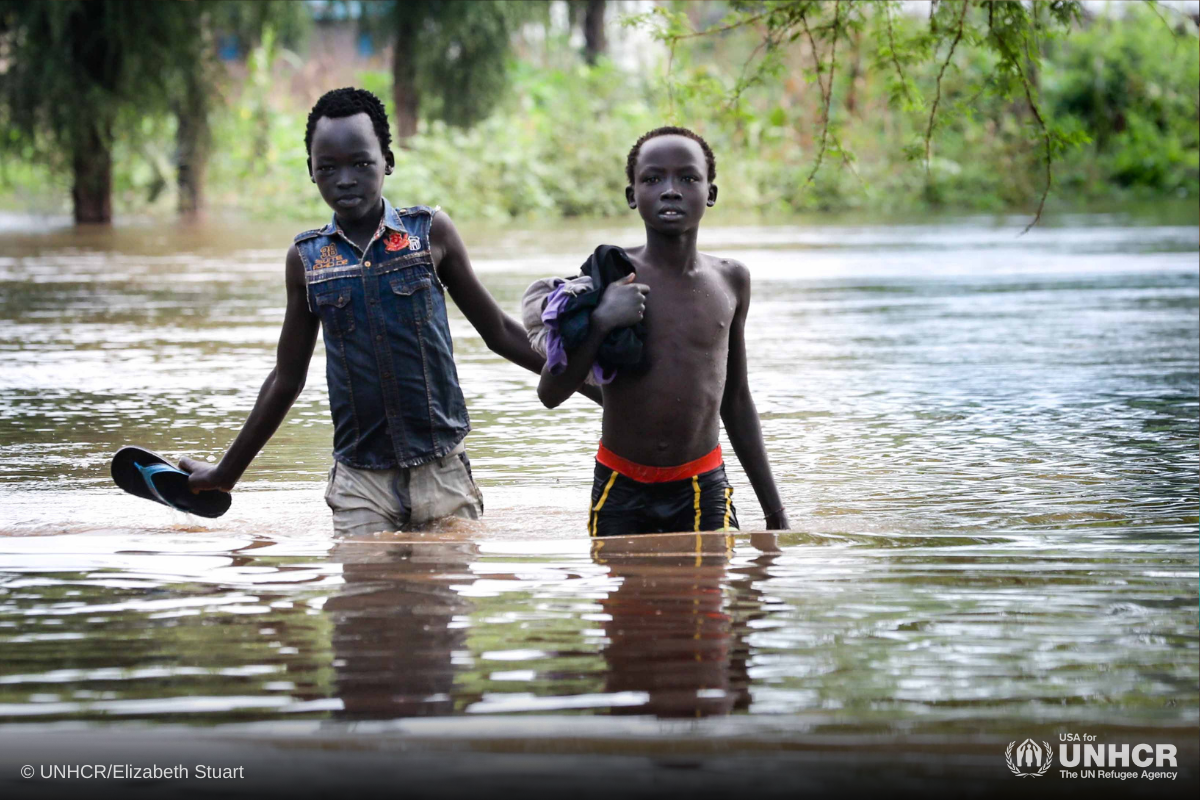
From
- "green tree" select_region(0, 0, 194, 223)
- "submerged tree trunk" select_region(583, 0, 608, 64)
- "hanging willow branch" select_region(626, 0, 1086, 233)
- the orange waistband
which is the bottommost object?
the orange waistband

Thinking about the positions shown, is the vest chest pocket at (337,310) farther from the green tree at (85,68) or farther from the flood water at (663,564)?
the green tree at (85,68)

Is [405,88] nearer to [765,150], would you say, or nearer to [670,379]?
[765,150]

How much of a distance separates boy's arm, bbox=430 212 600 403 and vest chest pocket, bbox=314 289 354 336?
25 cm

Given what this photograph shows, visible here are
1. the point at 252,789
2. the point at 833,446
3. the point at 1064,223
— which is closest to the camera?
the point at 252,789

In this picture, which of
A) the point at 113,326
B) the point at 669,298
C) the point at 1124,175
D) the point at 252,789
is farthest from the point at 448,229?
the point at 1124,175

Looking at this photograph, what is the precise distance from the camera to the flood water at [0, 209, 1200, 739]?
2.56 meters

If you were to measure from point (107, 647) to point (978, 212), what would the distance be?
73.1 ft

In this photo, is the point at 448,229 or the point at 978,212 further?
the point at 978,212

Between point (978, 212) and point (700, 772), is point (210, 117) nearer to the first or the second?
point (978, 212)

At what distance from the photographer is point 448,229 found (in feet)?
12.7

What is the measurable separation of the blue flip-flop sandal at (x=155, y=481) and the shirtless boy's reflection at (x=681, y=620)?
117 cm

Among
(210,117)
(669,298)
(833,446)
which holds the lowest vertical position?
(833,446)

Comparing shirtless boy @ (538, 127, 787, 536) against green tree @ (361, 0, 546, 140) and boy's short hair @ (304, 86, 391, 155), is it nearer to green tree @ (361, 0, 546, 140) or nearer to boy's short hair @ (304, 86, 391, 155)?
boy's short hair @ (304, 86, 391, 155)

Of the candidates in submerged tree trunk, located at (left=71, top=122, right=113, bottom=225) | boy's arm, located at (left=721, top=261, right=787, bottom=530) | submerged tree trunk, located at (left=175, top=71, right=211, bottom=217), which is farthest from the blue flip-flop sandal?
submerged tree trunk, located at (left=175, top=71, right=211, bottom=217)
